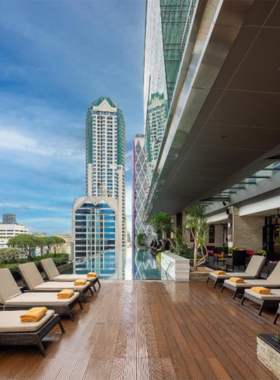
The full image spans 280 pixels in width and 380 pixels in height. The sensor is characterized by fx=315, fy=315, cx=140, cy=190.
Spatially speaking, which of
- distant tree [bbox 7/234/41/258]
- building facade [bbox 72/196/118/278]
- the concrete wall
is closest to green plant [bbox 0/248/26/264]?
distant tree [bbox 7/234/41/258]

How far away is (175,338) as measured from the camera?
417cm

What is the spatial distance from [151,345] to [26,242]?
263 inches

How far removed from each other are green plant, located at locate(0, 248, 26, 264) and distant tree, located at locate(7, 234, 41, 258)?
14.6 inches

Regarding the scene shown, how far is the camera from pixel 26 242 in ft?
31.3

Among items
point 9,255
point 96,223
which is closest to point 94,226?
point 96,223

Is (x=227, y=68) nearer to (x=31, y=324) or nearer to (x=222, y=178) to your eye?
(x=31, y=324)

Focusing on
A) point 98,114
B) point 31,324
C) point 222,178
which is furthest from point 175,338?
point 98,114

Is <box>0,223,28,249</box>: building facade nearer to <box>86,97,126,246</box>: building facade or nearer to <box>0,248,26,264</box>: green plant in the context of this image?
<box>0,248,26,264</box>: green plant

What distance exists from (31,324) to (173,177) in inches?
336

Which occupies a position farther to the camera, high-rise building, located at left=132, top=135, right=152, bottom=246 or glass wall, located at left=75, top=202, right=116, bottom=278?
high-rise building, located at left=132, top=135, right=152, bottom=246

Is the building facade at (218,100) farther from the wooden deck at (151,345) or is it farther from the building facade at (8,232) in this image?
the building facade at (8,232)

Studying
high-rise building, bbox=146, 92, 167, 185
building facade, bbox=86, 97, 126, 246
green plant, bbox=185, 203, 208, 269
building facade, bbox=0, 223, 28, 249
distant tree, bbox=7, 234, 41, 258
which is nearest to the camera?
distant tree, bbox=7, 234, 41, 258

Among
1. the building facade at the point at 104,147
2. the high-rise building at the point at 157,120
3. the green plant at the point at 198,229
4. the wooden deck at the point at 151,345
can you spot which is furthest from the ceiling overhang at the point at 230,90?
the building facade at the point at 104,147

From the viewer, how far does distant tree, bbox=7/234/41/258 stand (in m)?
9.36
